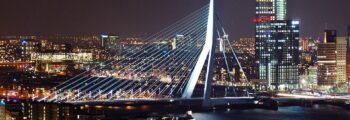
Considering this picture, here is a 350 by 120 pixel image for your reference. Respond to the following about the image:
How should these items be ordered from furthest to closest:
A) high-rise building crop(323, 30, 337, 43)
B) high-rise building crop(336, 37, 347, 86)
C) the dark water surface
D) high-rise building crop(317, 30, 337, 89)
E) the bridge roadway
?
high-rise building crop(323, 30, 337, 43)
high-rise building crop(336, 37, 347, 86)
high-rise building crop(317, 30, 337, 89)
the bridge roadway
the dark water surface

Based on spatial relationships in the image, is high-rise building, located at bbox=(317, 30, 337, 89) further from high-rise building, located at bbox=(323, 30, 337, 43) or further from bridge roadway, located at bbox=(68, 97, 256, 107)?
bridge roadway, located at bbox=(68, 97, 256, 107)

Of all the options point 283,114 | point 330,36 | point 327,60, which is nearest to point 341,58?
point 327,60

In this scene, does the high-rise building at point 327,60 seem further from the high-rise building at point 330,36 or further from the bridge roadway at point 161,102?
the bridge roadway at point 161,102

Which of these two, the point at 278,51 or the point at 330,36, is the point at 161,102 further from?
the point at 330,36

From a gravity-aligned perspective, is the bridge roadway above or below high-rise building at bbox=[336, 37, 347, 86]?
below

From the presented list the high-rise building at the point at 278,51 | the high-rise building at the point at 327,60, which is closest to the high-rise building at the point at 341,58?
the high-rise building at the point at 327,60

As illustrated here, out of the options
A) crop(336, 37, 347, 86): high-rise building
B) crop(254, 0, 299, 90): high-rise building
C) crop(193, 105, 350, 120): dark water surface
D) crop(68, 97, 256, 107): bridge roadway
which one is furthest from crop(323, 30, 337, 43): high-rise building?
crop(68, 97, 256, 107): bridge roadway

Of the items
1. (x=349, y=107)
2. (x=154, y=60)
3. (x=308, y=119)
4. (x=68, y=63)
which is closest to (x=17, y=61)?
(x=68, y=63)
